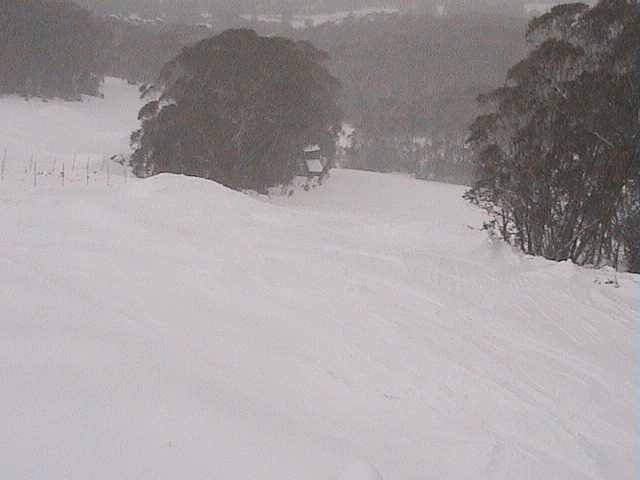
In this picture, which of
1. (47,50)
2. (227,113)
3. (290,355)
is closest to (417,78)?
(47,50)

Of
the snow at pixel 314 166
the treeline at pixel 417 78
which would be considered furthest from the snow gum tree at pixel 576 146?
the treeline at pixel 417 78

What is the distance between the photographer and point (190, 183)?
29.6ft

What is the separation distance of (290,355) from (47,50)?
43.9 m

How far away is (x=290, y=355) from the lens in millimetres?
3623

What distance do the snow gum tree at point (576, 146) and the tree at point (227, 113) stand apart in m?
14.2

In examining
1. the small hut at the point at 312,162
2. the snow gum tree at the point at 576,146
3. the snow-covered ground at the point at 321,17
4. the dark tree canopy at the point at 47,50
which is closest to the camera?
the snow gum tree at the point at 576,146

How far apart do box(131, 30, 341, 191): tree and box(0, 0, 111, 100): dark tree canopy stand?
18.9 meters

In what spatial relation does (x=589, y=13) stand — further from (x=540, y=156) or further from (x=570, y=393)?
(x=570, y=393)

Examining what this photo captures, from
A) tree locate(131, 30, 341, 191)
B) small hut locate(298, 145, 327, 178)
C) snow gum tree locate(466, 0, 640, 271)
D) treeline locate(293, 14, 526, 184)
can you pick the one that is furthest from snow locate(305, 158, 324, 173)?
snow gum tree locate(466, 0, 640, 271)

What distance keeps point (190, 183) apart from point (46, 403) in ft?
22.6

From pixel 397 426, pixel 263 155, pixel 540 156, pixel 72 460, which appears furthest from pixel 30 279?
pixel 263 155

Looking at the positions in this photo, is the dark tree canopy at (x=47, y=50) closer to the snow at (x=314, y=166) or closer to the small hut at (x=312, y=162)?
the small hut at (x=312, y=162)

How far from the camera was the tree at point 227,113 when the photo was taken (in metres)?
21.8

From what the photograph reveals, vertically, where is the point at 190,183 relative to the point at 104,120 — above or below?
below
